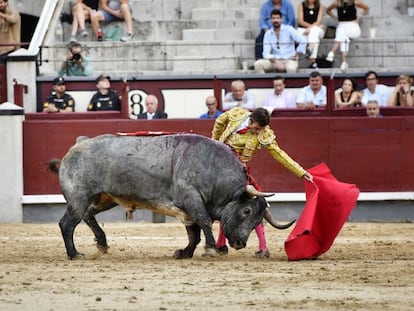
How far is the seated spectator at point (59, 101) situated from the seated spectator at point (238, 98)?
1709 mm

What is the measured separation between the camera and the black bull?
11680 millimetres

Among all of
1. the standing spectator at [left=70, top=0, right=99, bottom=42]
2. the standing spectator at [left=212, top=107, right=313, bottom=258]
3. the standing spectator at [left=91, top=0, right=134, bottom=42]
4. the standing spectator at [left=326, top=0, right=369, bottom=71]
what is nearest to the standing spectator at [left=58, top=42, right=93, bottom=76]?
the standing spectator at [left=70, top=0, right=99, bottom=42]

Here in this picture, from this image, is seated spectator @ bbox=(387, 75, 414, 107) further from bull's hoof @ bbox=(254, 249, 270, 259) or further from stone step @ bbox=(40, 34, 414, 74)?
bull's hoof @ bbox=(254, 249, 270, 259)

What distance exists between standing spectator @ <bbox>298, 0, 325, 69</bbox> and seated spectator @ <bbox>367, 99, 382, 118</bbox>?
1.76 m

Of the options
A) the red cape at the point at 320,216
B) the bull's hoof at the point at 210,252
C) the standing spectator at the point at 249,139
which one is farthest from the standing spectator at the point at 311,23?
the bull's hoof at the point at 210,252

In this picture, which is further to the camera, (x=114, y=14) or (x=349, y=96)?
(x=114, y=14)

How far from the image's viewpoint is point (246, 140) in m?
11.9

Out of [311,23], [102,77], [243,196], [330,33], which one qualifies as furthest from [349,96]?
[243,196]

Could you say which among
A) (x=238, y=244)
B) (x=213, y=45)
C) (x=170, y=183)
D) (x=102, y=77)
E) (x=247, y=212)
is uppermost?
(x=213, y=45)

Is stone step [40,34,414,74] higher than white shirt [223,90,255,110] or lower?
higher

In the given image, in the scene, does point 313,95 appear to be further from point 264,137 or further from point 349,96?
point 264,137

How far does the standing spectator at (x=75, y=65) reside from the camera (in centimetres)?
1739

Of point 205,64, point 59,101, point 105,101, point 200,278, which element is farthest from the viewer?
point 205,64

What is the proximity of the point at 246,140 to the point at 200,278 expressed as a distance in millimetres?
1941
